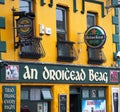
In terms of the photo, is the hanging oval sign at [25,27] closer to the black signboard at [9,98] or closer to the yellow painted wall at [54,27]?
the yellow painted wall at [54,27]

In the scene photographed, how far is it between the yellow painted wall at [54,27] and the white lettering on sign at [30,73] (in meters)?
0.39

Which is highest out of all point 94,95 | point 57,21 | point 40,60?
point 57,21

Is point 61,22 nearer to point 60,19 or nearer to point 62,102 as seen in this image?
point 60,19

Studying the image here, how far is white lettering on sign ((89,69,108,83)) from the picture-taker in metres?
21.6

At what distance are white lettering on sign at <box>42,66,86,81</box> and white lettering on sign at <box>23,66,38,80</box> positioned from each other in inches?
16.1

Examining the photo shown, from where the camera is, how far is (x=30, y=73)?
1894 cm

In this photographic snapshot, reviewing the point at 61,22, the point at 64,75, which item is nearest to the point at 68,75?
the point at 64,75

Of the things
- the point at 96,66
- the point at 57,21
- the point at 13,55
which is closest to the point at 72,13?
the point at 57,21

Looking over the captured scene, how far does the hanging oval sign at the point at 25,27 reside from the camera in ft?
59.0

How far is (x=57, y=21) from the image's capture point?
2072cm

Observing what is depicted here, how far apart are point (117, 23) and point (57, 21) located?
358 cm

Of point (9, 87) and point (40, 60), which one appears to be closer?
point (9, 87)

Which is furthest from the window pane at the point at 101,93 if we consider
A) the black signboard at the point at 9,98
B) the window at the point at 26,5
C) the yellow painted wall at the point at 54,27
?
the black signboard at the point at 9,98

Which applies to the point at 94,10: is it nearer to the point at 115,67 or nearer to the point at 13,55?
the point at 115,67
